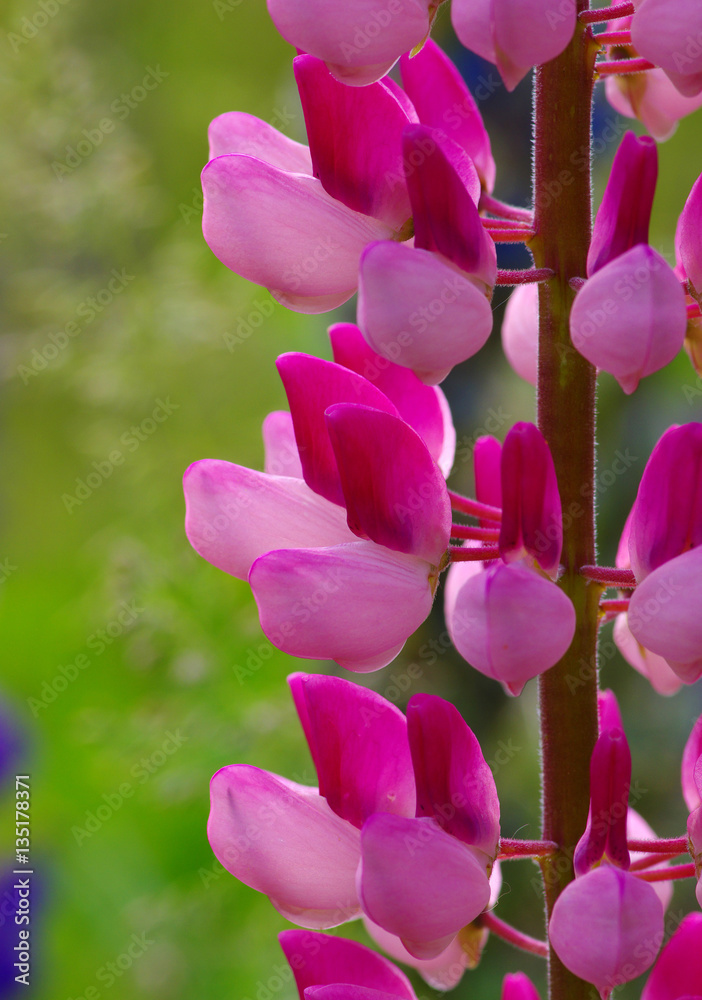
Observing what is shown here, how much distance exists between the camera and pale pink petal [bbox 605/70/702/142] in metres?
0.31

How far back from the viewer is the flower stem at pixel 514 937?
1.03 ft

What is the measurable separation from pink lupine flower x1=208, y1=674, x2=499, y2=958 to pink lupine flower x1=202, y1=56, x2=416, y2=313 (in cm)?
11

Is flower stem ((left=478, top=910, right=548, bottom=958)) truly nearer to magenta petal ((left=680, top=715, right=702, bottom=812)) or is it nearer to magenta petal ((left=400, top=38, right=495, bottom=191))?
magenta petal ((left=680, top=715, right=702, bottom=812))

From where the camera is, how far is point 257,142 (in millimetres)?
306

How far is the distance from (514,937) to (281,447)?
0.53 feet

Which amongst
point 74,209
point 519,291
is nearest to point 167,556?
point 74,209

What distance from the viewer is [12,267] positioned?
0.93 metres

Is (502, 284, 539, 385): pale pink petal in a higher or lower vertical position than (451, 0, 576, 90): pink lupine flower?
lower

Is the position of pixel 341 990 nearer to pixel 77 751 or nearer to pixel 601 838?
pixel 601 838

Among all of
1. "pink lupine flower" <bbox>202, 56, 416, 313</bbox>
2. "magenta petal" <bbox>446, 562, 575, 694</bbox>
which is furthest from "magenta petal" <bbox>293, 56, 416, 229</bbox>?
"magenta petal" <bbox>446, 562, 575, 694</bbox>

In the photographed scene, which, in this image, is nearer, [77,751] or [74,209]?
[74,209]

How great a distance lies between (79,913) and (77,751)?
0.14m

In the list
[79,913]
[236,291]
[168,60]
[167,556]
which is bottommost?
[79,913]

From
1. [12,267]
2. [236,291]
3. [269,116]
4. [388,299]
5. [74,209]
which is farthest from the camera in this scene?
[269,116]
